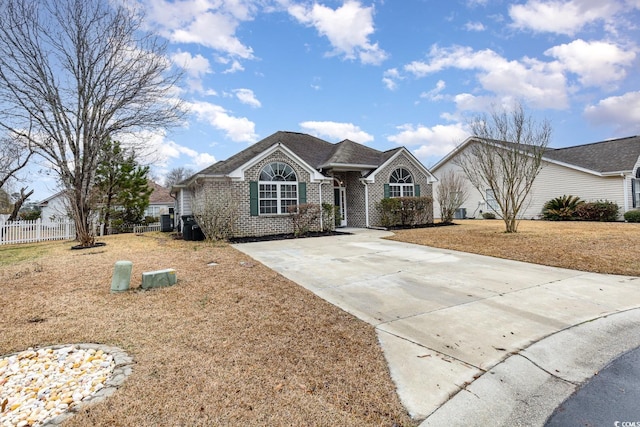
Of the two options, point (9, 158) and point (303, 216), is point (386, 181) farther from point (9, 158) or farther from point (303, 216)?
point (9, 158)

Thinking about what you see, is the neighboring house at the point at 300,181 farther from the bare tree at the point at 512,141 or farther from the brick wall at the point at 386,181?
the bare tree at the point at 512,141

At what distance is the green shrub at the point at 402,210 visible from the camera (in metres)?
16.1

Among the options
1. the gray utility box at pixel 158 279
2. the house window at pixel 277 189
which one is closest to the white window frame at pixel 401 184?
the house window at pixel 277 189

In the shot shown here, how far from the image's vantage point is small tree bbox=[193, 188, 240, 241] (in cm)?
1234

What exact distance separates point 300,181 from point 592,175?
684 inches

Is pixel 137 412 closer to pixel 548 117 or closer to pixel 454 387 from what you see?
pixel 454 387

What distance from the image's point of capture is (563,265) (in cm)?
698

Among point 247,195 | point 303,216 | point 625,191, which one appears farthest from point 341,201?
point 625,191

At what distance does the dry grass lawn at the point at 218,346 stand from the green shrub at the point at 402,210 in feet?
35.3

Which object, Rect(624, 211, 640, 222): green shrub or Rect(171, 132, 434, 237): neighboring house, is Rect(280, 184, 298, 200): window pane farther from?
Rect(624, 211, 640, 222): green shrub

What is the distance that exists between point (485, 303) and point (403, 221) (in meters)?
12.2

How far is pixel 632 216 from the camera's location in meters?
15.9

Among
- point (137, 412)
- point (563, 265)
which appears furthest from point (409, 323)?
point (563, 265)

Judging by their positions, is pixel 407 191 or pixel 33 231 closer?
pixel 33 231
